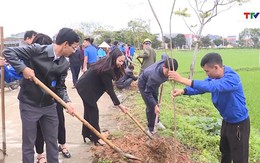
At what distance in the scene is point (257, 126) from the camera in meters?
7.43

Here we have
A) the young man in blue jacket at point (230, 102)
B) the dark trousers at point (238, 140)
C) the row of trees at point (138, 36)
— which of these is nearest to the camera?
the young man in blue jacket at point (230, 102)

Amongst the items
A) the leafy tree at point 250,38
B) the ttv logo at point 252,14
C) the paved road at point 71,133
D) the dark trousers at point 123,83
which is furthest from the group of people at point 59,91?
the leafy tree at point 250,38

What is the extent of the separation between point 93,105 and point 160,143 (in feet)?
4.08

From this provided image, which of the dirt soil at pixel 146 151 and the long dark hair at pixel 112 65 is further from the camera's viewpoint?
the long dark hair at pixel 112 65

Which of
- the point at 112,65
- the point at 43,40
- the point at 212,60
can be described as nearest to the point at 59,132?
the point at 112,65

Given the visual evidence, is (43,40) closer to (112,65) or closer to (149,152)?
(112,65)

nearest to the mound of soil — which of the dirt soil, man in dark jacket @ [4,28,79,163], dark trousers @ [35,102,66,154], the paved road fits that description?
the dirt soil

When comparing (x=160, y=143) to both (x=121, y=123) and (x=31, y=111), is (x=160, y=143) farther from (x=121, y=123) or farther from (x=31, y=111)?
(x=121, y=123)

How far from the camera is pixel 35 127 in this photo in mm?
3498

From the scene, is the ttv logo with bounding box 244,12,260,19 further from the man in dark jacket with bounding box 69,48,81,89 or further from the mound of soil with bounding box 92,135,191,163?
the mound of soil with bounding box 92,135,191,163

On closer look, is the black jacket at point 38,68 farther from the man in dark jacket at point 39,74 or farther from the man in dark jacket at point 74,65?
the man in dark jacket at point 74,65

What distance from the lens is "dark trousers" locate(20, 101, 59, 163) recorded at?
3.43 metres

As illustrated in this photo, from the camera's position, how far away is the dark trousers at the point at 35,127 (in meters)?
3.43

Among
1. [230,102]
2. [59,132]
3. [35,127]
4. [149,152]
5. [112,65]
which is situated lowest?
[149,152]
